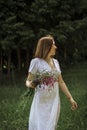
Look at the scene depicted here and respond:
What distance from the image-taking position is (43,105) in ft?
22.4

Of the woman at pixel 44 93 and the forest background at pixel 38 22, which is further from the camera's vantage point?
the forest background at pixel 38 22

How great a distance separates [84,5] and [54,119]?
11846 mm

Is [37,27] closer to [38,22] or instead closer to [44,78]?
[38,22]

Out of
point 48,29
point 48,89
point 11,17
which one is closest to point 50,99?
point 48,89

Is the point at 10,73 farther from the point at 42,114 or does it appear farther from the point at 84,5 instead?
the point at 42,114

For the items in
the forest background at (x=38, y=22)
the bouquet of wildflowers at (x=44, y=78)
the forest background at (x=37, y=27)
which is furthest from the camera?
the forest background at (x=38, y=22)

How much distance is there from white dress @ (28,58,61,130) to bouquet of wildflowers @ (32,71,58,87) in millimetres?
53

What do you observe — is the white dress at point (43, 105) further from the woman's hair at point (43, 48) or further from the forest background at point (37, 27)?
the forest background at point (37, 27)

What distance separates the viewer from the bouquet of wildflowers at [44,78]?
266 inches

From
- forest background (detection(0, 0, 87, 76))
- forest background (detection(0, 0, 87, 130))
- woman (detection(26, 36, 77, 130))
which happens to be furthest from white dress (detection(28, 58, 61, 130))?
forest background (detection(0, 0, 87, 76))

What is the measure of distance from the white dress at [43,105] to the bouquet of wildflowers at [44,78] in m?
0.05

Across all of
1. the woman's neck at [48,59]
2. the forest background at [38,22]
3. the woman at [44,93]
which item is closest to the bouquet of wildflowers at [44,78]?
the woman at [44,93]

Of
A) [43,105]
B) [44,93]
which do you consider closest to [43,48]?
[44,93]

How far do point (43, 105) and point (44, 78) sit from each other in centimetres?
38
